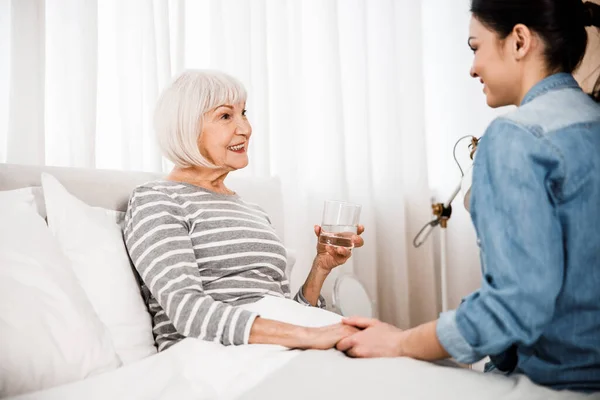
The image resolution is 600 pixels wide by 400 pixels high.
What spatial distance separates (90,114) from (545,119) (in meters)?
1.48

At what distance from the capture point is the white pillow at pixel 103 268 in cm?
112

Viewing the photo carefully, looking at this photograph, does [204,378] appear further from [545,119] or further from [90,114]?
[90,114]

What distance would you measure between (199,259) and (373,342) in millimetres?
483

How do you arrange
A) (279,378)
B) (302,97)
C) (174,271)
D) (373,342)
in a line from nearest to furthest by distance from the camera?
1. (279,378)
2. (373,342)
3. (174,271)
4. (302,97)

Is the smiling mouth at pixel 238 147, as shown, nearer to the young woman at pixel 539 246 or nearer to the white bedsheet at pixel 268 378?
the white bedsheet at pixel 268 378

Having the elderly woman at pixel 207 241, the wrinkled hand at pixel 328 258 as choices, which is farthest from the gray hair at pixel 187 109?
the wrinkled hand at pixel 328 258

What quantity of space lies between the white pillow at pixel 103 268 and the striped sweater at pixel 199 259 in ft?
0.13

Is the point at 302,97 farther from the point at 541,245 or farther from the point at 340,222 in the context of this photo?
the point at 541,245

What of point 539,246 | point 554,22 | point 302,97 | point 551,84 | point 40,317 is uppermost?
point 302,97

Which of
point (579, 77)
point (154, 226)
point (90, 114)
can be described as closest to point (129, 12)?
point (90, 114)

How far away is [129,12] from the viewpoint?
1.90 m

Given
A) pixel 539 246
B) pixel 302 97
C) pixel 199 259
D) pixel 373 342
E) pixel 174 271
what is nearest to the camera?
pixel 539 246

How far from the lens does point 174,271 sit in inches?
42.9

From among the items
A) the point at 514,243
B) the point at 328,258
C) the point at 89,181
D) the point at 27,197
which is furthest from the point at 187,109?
the point at 514,243
